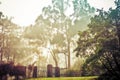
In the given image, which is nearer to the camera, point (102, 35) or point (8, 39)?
point (102, 35)

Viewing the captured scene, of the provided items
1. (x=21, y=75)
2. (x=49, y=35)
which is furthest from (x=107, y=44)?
(x=49, y=35)

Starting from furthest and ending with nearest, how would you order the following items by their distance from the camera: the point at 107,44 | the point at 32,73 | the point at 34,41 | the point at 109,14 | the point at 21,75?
the point at 34,41 → the point at 32,73 → the point at 21,75 → the point at 109,14 → the point at 107,44

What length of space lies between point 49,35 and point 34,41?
312cm

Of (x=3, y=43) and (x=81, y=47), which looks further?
(x=3, y=43)

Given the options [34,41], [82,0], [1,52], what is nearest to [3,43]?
[1,52]

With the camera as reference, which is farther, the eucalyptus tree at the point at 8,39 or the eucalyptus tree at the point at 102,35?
the eucalyptus tree at the point at 8,39

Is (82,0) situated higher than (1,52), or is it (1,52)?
(82,0)

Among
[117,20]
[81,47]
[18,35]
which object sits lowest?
[81,47]

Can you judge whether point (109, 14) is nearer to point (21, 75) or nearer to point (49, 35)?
point (21, 75)

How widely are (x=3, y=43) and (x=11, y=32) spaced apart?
3253 millimetres

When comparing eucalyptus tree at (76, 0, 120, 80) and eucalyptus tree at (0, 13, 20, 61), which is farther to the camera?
eucalyptus tree at (0, 13, 20, 61)

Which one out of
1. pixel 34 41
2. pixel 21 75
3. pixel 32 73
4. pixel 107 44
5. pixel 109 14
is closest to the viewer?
pixel 107 44

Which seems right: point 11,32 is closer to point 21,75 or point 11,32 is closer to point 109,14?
point 21,75

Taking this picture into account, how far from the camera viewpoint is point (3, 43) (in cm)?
4988
